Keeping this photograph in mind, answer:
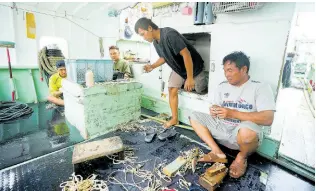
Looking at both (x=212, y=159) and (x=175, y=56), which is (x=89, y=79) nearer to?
(x=175, y=56)

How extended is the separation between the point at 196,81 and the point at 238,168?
61.0 inches

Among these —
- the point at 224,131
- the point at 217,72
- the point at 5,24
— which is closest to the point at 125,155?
the point at 224,131

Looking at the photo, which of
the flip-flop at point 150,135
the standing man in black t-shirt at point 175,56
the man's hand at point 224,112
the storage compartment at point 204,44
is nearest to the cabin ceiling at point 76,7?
the storage compartment at point 204,44

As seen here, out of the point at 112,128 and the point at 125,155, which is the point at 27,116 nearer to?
the point at 112,128

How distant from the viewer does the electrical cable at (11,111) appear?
11.7 feet

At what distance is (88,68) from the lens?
2.97 metres

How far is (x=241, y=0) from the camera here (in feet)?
6.64

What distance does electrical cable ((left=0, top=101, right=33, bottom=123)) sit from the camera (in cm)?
356

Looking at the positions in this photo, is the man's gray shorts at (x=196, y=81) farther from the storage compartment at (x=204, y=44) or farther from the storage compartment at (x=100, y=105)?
the storage compartment at (x=204, y=44)

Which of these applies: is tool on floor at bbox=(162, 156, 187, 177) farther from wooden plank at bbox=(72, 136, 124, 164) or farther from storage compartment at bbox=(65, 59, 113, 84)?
storage compartment at bbox=(65, 59, 113, 84)

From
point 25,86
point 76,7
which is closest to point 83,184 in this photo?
point 25,86

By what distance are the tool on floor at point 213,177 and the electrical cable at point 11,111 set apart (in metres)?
3.88

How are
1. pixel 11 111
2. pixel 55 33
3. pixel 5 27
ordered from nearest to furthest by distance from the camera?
pixel 11 111 < pixel 5 27 < pixel 55 33

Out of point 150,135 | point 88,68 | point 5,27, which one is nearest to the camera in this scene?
point 150,135
